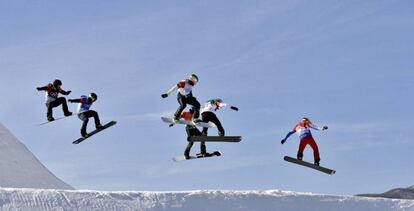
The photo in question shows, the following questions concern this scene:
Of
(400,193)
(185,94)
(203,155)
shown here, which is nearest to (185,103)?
(185,94)

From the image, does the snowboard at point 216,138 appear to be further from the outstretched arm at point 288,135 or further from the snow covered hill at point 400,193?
the snow covered hill at point 400,193

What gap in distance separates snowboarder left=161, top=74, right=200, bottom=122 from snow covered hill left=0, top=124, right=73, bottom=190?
1071 inches

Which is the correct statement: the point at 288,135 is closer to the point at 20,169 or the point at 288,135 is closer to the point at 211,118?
the point at 211,118

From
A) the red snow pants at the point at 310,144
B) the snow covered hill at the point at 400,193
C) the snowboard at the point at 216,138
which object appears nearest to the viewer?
the snowboard at the point at 216,138

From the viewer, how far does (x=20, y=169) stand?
55875 millimetres

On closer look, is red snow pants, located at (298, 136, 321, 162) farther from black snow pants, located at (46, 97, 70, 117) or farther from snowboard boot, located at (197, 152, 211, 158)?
black snow pants, located at (46, 97, 70, 117)

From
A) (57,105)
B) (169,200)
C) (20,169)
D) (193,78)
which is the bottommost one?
(169,200)

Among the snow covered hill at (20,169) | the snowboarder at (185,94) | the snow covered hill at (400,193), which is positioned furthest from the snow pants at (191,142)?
the snow covered hill at (20,169)

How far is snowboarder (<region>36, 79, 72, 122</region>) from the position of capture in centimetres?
3045

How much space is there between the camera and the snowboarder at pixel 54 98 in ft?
99.9

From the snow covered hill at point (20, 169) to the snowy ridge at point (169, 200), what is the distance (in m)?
21.5

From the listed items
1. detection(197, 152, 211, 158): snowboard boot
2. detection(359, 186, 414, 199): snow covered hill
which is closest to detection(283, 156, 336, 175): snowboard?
detection(197, 152, 211, 158): snowboard boot

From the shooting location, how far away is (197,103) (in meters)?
27.5

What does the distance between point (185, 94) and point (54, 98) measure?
255 inches
